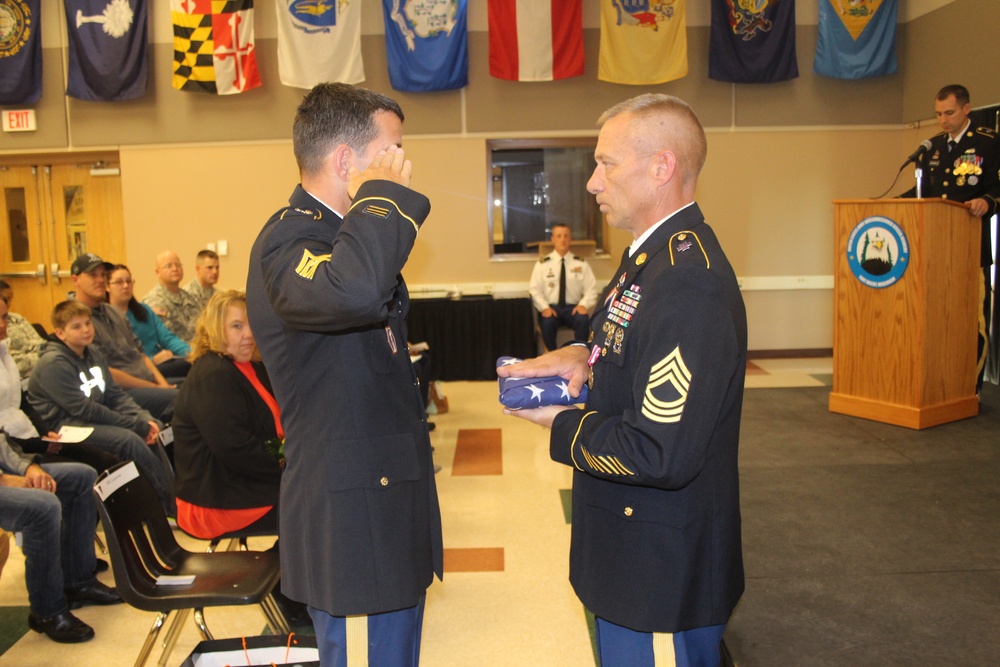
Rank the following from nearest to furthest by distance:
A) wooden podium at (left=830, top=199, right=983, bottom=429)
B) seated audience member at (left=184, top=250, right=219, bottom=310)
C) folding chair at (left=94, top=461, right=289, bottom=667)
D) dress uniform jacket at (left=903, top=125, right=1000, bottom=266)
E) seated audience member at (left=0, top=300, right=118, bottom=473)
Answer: folding chair at (left=94, top=461, right=289, bottom=667)
seated audience member at (left=0, top=300, right=118, bottom=473)
wooden podium at (left=830, top=199, right=983, bottom=429)
dress uniform jacket at (left=903, top=125, right=1000, bottom=266)
seated audience member at (left=184, top=250, right=219, bottom=310)

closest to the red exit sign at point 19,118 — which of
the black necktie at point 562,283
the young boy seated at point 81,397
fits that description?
the young boy seated at point 81,397

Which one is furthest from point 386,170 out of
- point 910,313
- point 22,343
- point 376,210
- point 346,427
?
point 910,313

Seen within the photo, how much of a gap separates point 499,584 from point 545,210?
5.54m

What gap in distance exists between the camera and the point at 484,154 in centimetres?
785

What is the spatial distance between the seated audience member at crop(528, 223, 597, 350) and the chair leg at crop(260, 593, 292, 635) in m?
4.84

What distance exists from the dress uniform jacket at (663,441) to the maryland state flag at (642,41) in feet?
21.1

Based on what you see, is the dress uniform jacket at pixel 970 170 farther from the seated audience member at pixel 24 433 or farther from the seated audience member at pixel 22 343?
the seated audience member at pixel 22 343

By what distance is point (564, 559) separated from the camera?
3.39 m

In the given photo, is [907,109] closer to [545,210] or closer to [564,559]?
[545,210]

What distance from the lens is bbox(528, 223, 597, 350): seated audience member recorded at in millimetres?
7320

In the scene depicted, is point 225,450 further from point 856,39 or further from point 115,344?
point 856,39

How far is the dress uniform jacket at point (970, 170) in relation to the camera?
17.1 feet

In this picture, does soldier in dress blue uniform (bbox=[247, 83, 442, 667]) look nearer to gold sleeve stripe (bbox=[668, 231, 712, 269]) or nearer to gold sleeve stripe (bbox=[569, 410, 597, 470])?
gold sleeve stripe (bbox=[569, 410, 597, 470])

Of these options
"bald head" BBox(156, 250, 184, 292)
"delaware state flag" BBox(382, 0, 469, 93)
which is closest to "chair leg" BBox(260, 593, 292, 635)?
"bald head" BBox(156, 250, 184, 292)
